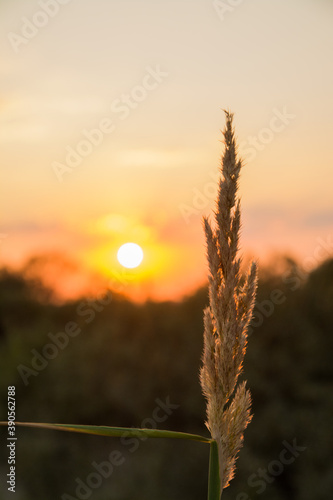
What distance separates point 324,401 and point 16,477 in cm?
559

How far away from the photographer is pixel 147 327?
1059cm

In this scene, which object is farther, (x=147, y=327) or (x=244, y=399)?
(x=147, y=327)

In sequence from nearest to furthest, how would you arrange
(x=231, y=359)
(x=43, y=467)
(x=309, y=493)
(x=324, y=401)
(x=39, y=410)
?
1. (x=231, y=359)
2. (x=309, y=493)
3. (x=324, y=401)
4. (x=43, y=467)
5. (x=39, y=410)

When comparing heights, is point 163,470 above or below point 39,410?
below

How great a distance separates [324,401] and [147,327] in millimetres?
3689

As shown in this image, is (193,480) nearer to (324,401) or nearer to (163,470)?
(163,470)

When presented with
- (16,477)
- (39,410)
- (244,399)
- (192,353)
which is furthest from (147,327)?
(244,399)

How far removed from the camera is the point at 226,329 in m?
1.51

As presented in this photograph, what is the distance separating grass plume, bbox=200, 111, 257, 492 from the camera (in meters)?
1.49

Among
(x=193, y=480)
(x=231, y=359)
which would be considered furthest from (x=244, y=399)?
(x=193, y=480)

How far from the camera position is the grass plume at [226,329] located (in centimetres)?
149

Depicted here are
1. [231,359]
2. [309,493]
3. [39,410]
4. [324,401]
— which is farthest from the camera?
[39,410]

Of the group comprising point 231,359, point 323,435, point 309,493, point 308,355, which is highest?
point 231,359

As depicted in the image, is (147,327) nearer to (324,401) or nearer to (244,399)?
(324,401)
